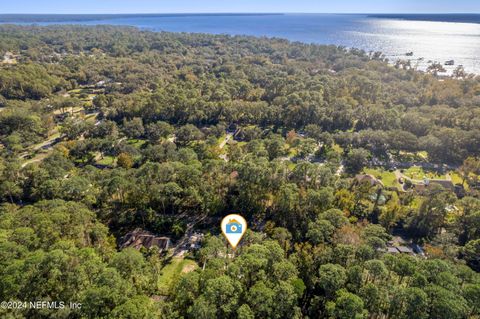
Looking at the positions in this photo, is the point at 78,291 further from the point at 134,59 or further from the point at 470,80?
the point at 134,59

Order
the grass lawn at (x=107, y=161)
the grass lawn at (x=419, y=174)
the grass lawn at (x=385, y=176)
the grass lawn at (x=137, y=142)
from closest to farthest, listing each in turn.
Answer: the grass lawn at (x=385, y=176)
the grass lawn at (x=419, y=174)
the grass lawn at (x=107, y=161)
the grass lawn at (x=137, y=142)

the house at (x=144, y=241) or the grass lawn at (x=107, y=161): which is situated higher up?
the grass lawn at (x=107, y=161)

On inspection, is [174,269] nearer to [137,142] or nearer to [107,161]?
[107,161]

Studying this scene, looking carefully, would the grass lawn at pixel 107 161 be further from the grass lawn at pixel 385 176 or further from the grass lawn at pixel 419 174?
the grass lawn at pixel 419 174

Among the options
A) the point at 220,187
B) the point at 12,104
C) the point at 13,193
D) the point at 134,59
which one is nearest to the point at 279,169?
the point at 220,187

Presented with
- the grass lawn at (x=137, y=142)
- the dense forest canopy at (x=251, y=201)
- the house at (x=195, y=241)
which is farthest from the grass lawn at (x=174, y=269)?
the grass lawn at (x=137, y=142)

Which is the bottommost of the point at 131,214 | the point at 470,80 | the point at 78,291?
the point at 131,214

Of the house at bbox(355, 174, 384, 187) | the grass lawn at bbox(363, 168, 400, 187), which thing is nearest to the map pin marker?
the house at bbox(355, 174, 384, 187)

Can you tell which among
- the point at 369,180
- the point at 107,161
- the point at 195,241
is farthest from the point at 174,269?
the point at 107,161
